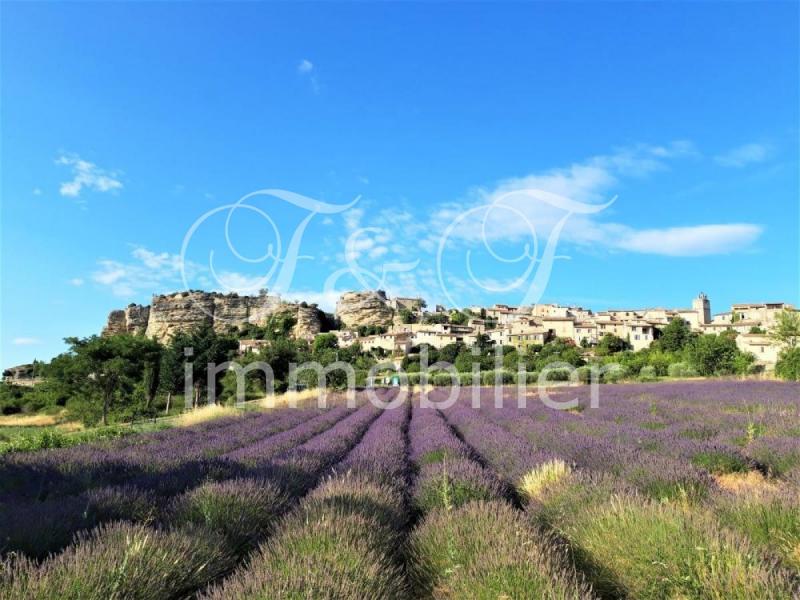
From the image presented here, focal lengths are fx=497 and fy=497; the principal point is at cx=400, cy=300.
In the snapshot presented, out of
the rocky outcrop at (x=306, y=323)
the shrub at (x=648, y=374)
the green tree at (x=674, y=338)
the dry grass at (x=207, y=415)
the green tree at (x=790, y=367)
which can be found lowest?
the shrub at (x=648, y=374)

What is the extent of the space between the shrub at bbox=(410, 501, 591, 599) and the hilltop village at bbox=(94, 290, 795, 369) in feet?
240

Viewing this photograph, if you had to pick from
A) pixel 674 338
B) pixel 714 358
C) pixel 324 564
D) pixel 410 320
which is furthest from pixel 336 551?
pixel 410 320

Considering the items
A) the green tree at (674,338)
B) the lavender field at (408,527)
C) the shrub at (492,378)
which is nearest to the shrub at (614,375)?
the shrub at (492,378)

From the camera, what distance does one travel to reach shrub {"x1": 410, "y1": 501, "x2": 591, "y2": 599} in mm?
2219

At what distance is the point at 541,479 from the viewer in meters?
4.60

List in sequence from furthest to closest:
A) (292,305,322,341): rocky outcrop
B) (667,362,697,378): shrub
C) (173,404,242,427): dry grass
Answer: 1. (292,305,322,341): rocky outcrop
2. (667,362,697,378): shrub
3. (173,404,242,427): dry grass

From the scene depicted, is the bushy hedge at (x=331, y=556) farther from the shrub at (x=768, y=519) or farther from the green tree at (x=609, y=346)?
the green tree at (x=609, y=346)

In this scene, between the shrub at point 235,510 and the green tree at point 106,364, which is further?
the green tree at point 106,364

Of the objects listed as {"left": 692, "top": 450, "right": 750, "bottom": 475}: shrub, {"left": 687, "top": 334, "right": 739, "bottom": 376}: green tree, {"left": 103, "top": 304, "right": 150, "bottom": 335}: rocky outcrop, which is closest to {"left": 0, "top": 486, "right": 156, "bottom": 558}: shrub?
{"left": 692, "top": 450, "right": 750, "bottom": 475}: shrub

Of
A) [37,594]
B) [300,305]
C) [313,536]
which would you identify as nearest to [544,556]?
[313,536]

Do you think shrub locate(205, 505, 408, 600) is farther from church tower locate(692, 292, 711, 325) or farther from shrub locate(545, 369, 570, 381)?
church tower locate(692, 292, 711, 325)

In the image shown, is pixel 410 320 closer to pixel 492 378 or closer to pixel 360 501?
pixel 492 378

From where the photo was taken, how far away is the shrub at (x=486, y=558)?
222 cm

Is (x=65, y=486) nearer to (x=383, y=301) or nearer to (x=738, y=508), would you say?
(x=738, y=508)
